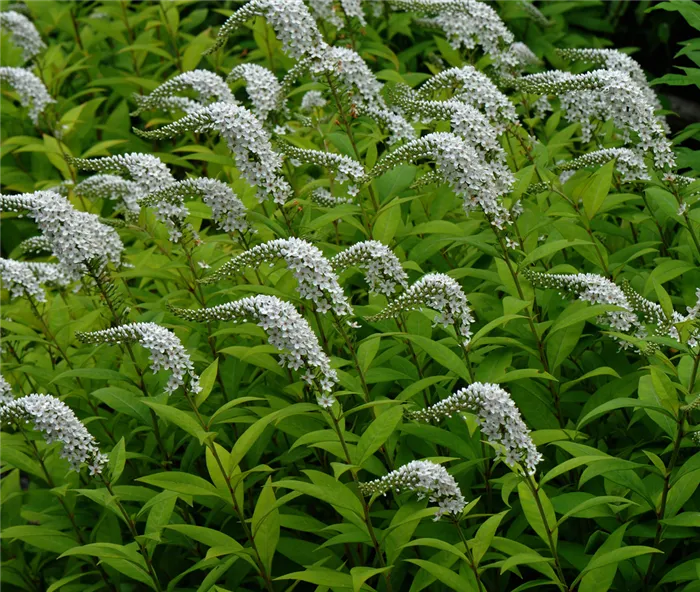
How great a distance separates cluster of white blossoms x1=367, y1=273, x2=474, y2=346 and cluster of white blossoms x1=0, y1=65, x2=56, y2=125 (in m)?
4.35

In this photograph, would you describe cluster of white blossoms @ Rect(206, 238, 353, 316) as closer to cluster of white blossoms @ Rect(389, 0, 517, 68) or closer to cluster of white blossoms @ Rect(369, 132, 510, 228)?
cluster of white blossoms @ Rect(369, 132, 510, 228)

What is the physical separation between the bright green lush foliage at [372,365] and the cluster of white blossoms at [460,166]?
1 centimetres

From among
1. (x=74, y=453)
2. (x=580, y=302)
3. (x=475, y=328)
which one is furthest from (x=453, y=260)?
(x=74, y=453)

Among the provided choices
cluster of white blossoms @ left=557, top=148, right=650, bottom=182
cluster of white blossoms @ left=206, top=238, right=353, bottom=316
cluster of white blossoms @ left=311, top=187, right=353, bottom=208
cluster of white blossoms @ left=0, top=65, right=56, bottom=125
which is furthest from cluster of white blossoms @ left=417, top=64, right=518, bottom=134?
cluster of white blossoms @ left=0, top=65, right=56, bottom=125

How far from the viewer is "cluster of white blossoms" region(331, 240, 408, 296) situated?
362 centimetres

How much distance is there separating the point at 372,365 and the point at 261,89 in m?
1.78

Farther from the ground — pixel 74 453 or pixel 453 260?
pixel 453 260

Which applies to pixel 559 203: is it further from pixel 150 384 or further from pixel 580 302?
pixel 150 384

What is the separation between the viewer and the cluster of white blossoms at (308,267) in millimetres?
3363

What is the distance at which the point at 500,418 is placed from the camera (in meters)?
3.04

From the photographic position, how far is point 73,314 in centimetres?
537

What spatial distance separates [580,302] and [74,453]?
226 cm

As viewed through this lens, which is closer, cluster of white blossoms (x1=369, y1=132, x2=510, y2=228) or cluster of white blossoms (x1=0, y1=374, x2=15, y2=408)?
cluster of white blossoms (x1=369, y1=132, x2=510, y2=228)

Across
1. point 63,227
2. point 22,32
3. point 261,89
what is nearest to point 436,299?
point 63,227
